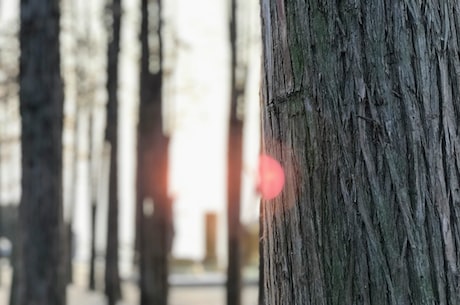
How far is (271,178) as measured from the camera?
171 centimetres

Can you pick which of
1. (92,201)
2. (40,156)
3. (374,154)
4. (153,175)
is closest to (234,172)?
(153,175)

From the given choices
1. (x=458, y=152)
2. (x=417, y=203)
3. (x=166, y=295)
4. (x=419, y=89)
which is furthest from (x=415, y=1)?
(x=166, y=295)

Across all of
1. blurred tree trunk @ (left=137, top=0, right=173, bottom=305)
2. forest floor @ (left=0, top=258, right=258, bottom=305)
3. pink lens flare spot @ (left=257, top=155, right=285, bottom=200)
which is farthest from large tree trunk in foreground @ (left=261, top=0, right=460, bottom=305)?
forest floor @ (left=0, top=258, right=258, bottom=305)

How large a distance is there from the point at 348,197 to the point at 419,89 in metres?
0.29

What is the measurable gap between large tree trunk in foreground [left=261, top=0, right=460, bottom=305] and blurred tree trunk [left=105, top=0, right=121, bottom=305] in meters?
13.3

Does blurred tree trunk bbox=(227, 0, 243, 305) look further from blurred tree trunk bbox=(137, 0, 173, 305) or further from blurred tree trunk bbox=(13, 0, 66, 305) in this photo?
blurred tree trunk bbox=(13, 0, 66, 305)

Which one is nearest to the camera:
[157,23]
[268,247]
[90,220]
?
[268,247]

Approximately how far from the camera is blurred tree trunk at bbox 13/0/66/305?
6301mm

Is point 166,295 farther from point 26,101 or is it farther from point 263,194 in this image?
point 263,194

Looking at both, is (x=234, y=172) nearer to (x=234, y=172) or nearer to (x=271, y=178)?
(x=234, y=172)

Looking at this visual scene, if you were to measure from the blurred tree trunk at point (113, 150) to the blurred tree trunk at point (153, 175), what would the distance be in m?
2.57

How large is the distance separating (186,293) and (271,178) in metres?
19.6

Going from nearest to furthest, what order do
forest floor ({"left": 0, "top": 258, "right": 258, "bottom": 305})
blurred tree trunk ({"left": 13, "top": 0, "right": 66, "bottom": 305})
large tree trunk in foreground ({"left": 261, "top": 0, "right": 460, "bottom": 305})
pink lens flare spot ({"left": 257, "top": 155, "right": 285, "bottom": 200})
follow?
1. large tree trunk in foreground ({"left": 261, "top": 0, "right": 460, "bottom": 305})
2. pink lens flare spot ({"left": 257, "top": 155, "right": 285, "bottom": 200})
3. blurred tree trunk ({"left": 13, "top": 0, "right": 66, "bottom": 305})
4. forest floor ({"left": 0, "top": 258, "right": 258, "bottom": 305})

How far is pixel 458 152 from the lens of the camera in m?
1.58
